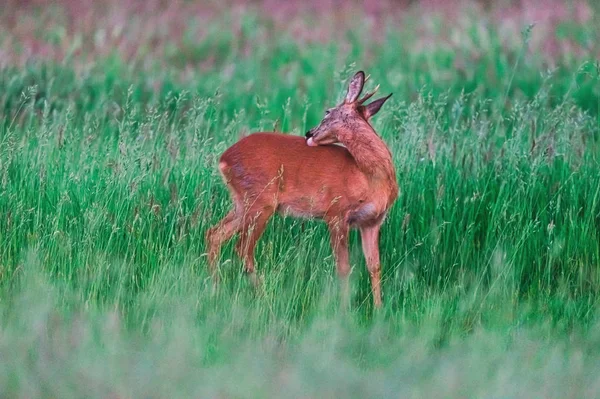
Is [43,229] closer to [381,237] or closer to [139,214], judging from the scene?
[139,214]

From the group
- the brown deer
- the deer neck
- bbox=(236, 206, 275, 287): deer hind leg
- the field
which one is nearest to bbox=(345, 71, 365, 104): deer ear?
the brown deer

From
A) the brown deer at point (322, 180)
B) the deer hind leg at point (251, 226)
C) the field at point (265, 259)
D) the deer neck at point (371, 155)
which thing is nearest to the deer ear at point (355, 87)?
the brown deer at point (322, 180)

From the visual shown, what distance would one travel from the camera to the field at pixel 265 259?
4.34 m

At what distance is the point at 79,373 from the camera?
4.15 meters

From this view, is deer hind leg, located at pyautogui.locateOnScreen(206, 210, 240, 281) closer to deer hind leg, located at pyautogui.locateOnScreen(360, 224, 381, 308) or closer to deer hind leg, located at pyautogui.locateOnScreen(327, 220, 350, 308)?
deer hind leg, located at pyautogui.locateOnScreen(327, 220, 350, 308)

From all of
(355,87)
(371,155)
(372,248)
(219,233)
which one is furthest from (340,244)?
(355,87)

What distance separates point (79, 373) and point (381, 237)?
8.60ft

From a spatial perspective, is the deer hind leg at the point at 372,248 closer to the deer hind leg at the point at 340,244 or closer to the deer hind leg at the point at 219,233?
the deer hind leg at the point at 340,244

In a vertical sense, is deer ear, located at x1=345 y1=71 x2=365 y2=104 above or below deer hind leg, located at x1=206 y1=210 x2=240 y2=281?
above

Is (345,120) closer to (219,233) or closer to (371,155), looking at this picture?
(371,155)

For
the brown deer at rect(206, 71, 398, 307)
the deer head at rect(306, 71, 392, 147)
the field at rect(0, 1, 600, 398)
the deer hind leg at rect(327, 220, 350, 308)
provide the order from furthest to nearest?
the deer head at rect(306, 71, 392, 147) < the brown deer at rect(206, 71, 398, 307) < the deer hind leg at rect(327, 220, 350, 308) < the field at rect(0, 1, 600, 398)

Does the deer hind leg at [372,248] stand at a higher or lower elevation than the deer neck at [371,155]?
lower

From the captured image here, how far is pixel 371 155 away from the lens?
605 centimetres

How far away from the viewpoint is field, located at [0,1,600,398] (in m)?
4.34
